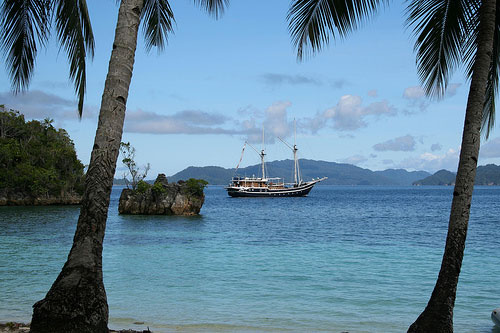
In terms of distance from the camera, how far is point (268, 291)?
12.3m

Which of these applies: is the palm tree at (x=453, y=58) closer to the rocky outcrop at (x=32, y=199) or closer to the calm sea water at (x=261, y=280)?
the calm sea water at (x=261, y=280)

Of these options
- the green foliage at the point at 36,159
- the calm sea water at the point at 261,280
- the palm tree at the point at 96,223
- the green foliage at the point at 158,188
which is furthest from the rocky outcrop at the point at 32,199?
the palm tree at the point at 96,223

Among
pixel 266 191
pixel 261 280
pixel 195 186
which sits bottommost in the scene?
pixel 261 280

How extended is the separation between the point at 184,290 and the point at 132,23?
28.8ft

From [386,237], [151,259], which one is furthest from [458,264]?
[386,237]

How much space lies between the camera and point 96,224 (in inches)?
193

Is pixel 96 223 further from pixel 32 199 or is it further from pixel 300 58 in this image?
pixel 32 199

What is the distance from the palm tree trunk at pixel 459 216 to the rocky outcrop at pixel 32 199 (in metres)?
59.5

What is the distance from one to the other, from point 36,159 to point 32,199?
5859 millimetres

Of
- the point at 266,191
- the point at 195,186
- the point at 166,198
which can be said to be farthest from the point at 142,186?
the point at 266,191

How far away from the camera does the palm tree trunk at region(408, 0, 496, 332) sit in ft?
17.6

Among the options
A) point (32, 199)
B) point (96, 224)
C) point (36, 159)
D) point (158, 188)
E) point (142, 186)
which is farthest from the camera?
point (36, 159)

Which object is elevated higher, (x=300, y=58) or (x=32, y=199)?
(x=300, y=58)

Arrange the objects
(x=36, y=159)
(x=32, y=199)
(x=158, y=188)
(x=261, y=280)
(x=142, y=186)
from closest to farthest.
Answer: (x=261, y=280) → (x=158, y=188) → (x=142, y=186) → (x=32, y=199) → (x=36, y=159)
